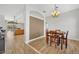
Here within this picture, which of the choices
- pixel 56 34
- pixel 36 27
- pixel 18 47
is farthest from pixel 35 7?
pixel 18 47

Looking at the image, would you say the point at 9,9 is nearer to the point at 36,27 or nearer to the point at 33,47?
the point at 36,27

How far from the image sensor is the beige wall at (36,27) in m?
2.22

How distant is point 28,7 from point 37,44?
0.65 m

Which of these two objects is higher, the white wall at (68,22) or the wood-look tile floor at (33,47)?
the white wall at (68,22)

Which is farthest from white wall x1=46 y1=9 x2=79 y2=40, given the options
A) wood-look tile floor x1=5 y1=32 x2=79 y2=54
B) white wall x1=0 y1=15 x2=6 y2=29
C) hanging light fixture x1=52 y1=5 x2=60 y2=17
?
white wall x1=0 y1=15 x2=6 y2=29

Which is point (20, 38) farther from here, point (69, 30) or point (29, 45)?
point (69, 30)

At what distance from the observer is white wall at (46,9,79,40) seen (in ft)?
7.18

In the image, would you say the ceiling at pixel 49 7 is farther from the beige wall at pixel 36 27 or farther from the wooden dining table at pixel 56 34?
the wooden dining table at pixel 56 34

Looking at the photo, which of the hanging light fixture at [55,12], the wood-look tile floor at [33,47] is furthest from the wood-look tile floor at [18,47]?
the hanging light fixture at [55,12]

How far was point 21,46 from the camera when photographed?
7.27 ft

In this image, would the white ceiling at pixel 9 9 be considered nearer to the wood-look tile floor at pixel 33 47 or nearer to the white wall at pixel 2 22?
the white wall at pixel 2 22

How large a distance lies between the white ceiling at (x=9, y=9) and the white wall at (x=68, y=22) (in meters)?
0.53

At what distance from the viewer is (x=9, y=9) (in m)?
2.20

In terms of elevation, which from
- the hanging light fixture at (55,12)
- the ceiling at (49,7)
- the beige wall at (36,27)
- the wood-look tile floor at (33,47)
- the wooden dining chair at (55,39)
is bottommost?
the wood-look tile floor at (33,47)
